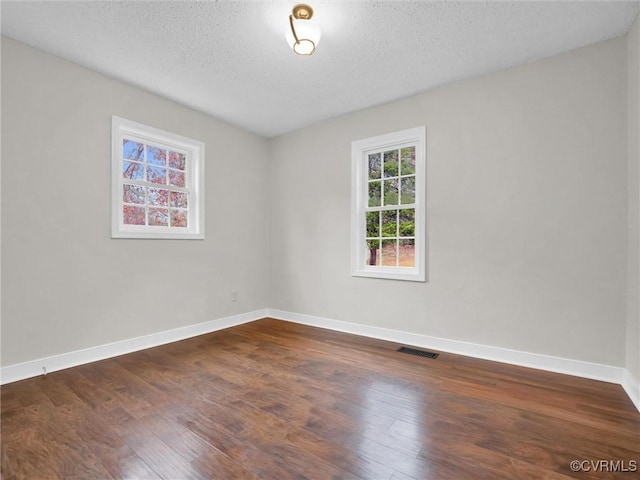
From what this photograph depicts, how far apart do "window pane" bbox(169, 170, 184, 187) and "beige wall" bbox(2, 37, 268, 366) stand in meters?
0.32

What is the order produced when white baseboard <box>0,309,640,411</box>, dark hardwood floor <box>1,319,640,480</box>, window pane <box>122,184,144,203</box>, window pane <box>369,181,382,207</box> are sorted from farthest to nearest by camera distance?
window pane <box>369,181,382,207</box>
window pane <box>122,184,144,203</box>
white baseboard <box>0,309,640,411</box>
dark hardwood floor <box>1,319,640,480</box>

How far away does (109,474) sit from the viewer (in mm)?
1459

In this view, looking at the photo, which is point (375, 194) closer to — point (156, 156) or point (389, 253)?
point (389, 253)

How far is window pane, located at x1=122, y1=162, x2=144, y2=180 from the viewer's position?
3.26 m

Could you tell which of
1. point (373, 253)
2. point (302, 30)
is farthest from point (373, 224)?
point (302, 30)

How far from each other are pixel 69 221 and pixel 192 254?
1263 millimetres

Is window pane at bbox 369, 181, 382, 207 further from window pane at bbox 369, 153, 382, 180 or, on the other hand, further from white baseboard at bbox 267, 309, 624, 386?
white baseboard at bbox 267, 309, 624, 386

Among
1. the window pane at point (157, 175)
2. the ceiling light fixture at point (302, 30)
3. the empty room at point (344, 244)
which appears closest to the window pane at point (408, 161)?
the empty room at point (344, 244)

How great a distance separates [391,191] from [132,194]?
9.49 feet

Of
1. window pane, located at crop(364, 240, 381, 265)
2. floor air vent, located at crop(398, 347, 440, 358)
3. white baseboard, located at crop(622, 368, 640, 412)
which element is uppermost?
window pane, located at crop(364, 240, 381, 265)

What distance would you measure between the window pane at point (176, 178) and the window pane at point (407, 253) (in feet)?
9.05

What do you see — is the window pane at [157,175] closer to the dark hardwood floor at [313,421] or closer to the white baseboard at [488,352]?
Answer: the dark hardwood floor at [313,421]

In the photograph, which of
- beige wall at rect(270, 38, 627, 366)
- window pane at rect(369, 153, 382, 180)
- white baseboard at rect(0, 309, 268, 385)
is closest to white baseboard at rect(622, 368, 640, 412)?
beige wall at rect(270, 38, 627, 366)

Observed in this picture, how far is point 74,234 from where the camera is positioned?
2.80 metres
